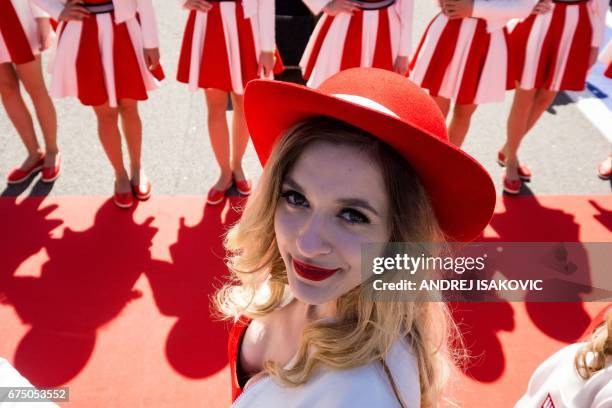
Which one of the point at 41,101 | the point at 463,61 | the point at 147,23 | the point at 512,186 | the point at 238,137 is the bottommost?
the point at 512,186

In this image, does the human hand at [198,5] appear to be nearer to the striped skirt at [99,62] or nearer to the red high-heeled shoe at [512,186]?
the striped skirt at [99,62]

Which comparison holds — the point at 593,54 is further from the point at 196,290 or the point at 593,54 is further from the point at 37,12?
the point at 37,12

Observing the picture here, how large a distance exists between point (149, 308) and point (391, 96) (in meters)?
1.97

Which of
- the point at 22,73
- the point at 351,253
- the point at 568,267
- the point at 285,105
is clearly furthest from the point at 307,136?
the point at 22,73

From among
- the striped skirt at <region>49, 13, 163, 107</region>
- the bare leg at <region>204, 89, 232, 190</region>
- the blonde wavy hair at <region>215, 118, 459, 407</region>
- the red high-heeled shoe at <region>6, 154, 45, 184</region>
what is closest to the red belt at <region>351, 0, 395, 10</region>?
the bare leg at <region>204, 89, 232, 190</region>

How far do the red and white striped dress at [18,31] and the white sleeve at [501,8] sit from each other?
95.0 inches

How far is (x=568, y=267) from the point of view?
282 cm

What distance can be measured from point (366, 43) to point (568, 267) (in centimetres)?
165

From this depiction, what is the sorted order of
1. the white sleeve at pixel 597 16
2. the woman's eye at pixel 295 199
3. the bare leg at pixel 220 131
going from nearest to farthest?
the woman's eye at pixel 295 199 → the white sleeve at pixel 597 16 → the bare leg at pixel 220 131

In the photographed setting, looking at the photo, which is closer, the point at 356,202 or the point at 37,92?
the point at 356,202

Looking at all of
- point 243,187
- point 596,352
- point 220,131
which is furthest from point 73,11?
point 596,352

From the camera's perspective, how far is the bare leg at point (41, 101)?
3137 millimetres

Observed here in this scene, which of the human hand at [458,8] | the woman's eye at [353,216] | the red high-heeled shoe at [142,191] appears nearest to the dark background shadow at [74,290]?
the red high-heeled shoe at [142,191]

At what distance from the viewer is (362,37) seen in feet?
9.52
